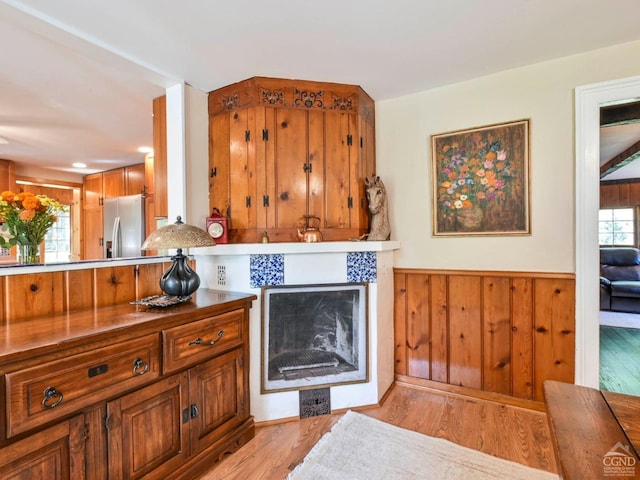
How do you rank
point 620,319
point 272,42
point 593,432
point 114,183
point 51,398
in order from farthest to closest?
1. point 114,183
2. point 620,319
3. point 272,42
4. point 51,398
5. point 593,432

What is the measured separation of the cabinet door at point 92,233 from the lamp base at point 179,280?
3.69 meters

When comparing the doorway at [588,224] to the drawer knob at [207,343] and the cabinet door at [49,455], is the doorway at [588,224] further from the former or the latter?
the cabinet door at [49,455]

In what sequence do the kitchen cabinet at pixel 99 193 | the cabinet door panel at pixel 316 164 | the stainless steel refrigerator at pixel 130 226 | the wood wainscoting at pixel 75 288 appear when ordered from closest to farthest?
the wood wainscoting at pixel 75 288 < the cabinet door panel at pixel 316 164 < the stainless steel refrigerator at pixel 130 226 < the kitchen cabinet at pixel 99 193

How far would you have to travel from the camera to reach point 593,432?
0.77 metres

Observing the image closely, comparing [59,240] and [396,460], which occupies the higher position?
[59,240]

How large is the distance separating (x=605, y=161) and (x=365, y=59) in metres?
4.55

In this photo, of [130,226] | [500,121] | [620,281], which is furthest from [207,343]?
[620,281]

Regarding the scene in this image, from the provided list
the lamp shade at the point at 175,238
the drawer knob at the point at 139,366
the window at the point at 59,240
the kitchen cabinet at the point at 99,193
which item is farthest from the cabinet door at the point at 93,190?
the drawer knob at the point at 139,366

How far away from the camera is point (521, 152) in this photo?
221 cm

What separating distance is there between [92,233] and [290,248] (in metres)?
4.26

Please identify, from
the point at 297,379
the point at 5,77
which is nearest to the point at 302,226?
the point at 297,379

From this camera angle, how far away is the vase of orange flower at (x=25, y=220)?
1628mm

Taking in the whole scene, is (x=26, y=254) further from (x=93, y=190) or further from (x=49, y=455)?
(x=93, y=190)

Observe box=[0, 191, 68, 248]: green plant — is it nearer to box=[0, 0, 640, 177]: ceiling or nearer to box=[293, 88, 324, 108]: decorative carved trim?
box=[0, 0, 640, 177]: ceiling
